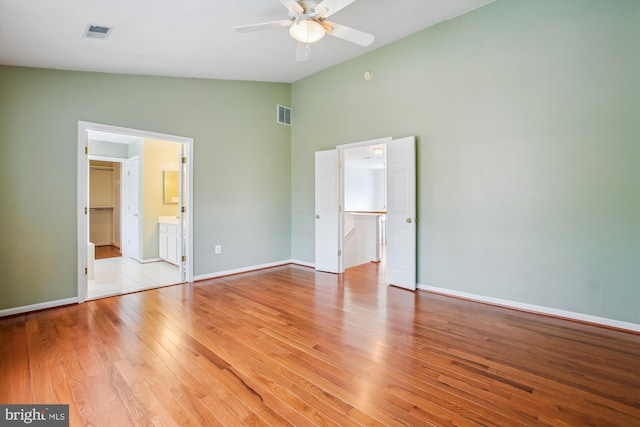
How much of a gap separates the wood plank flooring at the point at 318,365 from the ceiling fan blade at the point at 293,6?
2784 mm

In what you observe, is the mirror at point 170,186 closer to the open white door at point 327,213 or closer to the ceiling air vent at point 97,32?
the open white door at point 327,213

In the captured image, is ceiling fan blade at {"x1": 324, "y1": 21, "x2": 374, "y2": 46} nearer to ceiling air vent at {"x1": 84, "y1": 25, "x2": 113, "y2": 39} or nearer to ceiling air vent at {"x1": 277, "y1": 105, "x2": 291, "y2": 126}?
ceiling air vent at {"x1": 84, "y1": 25, "x2": 113, "y2": 39}

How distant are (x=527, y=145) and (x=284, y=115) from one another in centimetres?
392

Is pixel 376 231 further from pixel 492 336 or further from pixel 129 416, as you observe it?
pixel 129 416

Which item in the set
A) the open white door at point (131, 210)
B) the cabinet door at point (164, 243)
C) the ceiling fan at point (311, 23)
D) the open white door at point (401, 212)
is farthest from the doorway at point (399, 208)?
the open white door at point (131, 210)

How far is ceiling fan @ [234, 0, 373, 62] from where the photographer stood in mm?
2510

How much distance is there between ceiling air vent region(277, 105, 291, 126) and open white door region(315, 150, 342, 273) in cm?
100

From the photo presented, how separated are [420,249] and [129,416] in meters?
3.51

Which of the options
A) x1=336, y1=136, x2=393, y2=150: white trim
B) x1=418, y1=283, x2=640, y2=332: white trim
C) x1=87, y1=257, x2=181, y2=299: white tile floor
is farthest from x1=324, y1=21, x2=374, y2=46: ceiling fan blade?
x1=87, y1=257, x2=181, y2=299: white tile floor

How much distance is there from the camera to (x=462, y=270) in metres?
3.82

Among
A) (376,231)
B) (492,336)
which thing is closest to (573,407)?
(492,336)

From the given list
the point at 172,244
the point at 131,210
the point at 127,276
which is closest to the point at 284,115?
the point at 172,244

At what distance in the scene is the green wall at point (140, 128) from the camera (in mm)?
3242

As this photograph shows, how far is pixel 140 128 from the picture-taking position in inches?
160
